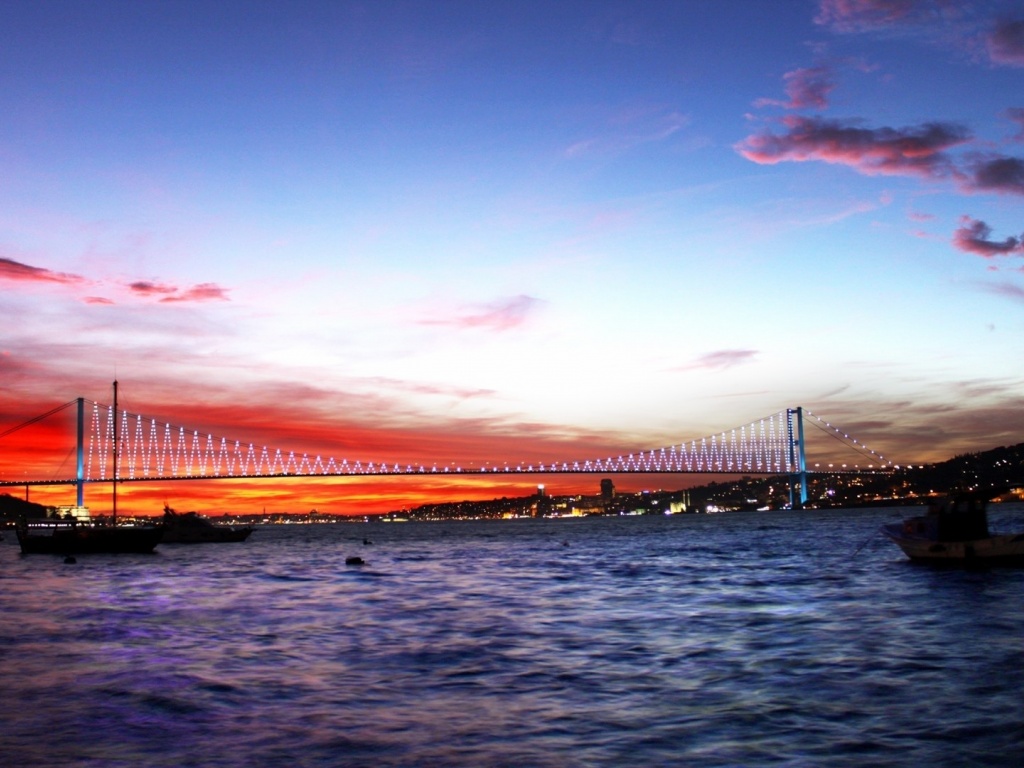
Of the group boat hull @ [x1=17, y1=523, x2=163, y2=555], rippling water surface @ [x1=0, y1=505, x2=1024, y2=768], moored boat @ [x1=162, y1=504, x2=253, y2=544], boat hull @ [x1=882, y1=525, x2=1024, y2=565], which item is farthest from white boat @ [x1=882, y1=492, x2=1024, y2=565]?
moored boat @ [x1=162, y1=504, x2=253, y2=544]

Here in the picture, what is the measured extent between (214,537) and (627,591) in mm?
80155

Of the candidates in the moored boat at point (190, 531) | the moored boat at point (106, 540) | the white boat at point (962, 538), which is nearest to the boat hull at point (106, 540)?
the moored boat at point (106, 540)

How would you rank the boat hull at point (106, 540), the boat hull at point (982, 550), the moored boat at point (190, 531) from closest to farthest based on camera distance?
the boat hull at point (982, 550) < the boat hull at point (106, 540) < the moored boat at point (190, 531)

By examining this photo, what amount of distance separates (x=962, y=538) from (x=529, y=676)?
26964 mm

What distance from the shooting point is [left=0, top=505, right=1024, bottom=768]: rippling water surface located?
11336 mm

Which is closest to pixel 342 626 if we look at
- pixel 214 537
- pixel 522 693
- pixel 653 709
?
pixel 522 693

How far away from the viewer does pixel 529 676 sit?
1630cm

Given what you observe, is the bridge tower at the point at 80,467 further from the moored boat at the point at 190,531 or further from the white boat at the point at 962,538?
the white boat at the point at 962,538

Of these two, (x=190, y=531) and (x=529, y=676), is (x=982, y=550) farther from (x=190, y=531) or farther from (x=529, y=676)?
(x=190, y=531)

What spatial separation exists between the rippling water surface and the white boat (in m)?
2.94

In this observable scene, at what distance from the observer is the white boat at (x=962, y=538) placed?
3606 centimetres

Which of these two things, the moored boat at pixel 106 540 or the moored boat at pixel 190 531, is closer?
the moored boat at pixel 106 540

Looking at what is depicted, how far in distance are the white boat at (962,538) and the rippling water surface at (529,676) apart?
9.66ft

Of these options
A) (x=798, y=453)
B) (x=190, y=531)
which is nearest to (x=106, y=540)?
(x=190, y=531)
